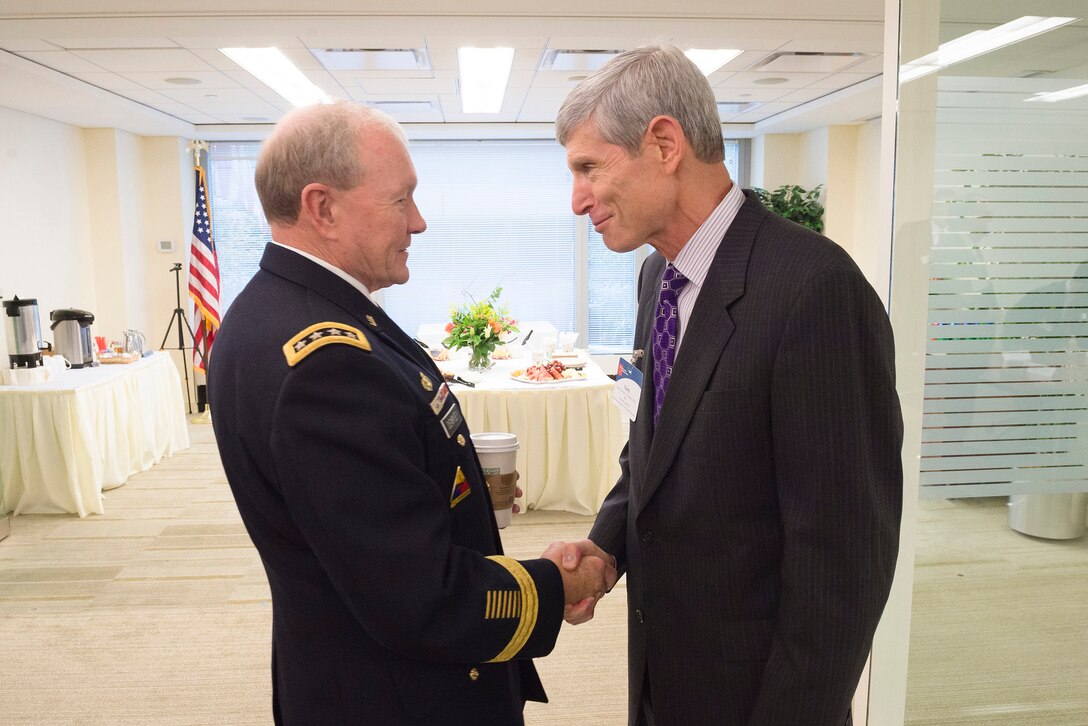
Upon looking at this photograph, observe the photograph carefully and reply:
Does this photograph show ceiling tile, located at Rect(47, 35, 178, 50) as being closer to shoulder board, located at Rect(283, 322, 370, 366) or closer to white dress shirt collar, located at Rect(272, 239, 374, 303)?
white dress shirt collar, located at Rect(272, 239, 374, 303)

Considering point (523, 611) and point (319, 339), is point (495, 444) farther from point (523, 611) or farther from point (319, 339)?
point (319, 339)

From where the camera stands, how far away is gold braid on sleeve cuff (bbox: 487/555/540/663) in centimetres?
128

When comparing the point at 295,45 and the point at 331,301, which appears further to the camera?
the point at 295,45

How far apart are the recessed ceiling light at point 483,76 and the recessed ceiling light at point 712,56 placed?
1322mm

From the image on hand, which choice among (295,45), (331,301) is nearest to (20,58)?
(295,45)

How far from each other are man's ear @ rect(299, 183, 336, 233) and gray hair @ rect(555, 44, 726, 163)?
435mm

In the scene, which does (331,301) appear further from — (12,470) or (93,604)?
(12,470)

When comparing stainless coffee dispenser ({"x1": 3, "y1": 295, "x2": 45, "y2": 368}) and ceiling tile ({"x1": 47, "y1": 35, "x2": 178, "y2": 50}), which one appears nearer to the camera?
ceiling tile ({"x1": 47, "y1": 35, "x2": 178, "y2": 50})

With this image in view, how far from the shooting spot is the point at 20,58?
17.6 ft

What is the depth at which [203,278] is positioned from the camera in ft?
27.6

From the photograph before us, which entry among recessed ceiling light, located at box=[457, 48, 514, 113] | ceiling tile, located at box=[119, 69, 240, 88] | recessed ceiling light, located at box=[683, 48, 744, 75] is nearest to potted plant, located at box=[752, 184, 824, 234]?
recessed ceiling light, located at box=[683, 48, 744, 75]

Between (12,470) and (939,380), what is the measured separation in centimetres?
563

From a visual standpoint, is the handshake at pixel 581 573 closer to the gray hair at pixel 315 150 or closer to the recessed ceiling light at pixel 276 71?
the gray hair at pixel 315 150

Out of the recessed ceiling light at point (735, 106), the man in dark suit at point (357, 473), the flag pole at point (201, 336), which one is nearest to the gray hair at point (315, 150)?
the man in dark suit at point (357, 473)
